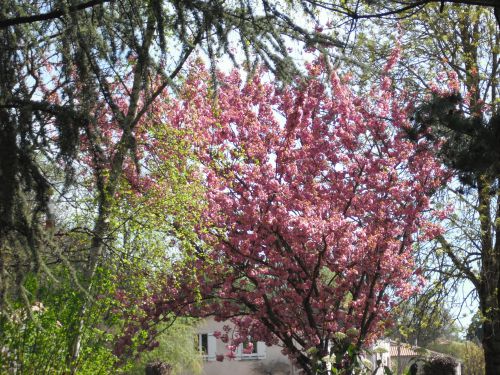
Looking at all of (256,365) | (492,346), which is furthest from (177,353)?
(492,346)

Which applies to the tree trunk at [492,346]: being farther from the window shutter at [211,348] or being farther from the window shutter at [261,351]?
the window shutter at [211,348]

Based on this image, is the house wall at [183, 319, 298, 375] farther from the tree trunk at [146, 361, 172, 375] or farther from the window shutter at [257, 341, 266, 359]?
the tree trunk at [146, 361, 172, 375]

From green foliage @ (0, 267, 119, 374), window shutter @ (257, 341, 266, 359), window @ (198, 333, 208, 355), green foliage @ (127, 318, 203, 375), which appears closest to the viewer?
green foliage @ (0, 267, 119, 374)

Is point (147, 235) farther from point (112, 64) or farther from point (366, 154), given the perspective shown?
point (112, 64)

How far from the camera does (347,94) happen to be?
1256 cm

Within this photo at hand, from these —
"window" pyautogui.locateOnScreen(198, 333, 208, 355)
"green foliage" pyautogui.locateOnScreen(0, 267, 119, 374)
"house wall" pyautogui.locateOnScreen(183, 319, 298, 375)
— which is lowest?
"house wall" pyautogui.locateOnScreen(183, 319, 298, 375)

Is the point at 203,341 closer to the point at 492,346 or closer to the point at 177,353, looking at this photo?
the point at 177,353

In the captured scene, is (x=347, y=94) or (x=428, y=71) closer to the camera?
(x=347, y=94)

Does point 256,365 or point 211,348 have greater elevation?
point 211,348

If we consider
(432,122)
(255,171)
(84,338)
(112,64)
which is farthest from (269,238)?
(112,64)

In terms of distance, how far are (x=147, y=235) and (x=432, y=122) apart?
5.12 m

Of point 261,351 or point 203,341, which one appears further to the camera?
point 203,341

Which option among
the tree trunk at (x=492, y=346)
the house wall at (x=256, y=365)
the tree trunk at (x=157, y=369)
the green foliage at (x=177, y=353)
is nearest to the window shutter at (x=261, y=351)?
the house wall at (x=256, y=365)

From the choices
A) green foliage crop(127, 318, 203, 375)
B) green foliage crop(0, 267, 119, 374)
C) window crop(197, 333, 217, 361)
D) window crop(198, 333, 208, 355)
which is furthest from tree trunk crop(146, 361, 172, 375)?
window crop(198, 333, 208, 355)
